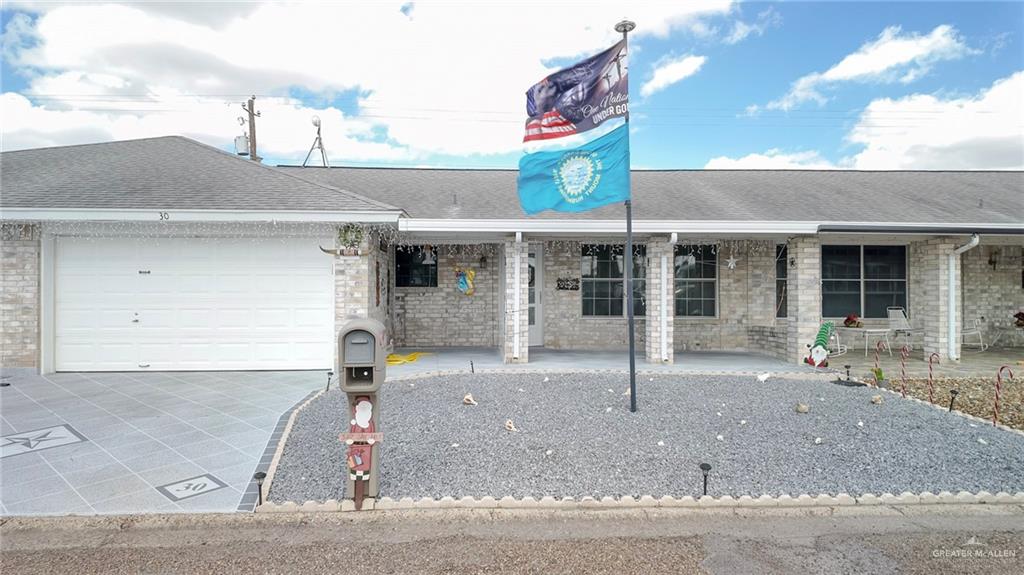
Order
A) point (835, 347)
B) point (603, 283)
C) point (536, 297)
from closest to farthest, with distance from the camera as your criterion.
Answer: point (835, 347) < point (536, 297) < point (603, 283)

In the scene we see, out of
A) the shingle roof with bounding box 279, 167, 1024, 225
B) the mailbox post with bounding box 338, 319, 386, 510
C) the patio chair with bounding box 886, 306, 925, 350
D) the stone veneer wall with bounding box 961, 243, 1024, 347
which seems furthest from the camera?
the stone veneer wall with bounding box 961, 243, 1024, 347

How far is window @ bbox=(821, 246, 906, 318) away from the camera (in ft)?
36.2

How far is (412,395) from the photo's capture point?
21.1ft

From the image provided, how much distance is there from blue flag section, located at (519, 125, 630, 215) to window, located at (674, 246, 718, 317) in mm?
5899

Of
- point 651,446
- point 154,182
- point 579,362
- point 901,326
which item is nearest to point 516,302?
point 579,362

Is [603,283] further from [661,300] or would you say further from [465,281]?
[465,281]

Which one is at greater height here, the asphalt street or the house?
the house

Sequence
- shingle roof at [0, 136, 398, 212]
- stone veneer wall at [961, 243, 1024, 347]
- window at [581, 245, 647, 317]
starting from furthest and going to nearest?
stone veneer wall at [961, 243, 1024, 347] < window at [581, 245, 647, 317] < shingle roof at [0, 136, 398, 212]

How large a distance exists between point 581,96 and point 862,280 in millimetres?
9281

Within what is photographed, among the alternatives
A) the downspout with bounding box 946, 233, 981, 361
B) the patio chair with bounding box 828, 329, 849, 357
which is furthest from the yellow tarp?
the downspout with bounding box 946, 233, 981, 361

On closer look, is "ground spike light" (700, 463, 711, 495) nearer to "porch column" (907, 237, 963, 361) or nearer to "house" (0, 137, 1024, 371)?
"house" (0, 137, 1024, 371)

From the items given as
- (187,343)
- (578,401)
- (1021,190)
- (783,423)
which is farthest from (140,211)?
(1021,190)

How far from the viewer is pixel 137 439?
4.79 m

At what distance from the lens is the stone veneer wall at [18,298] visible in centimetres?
774
